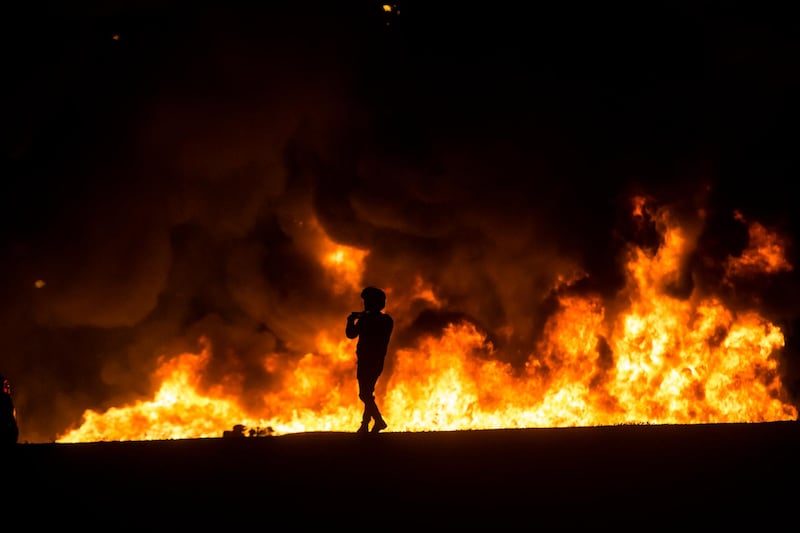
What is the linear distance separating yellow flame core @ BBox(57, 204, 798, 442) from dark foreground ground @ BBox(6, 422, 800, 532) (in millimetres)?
8508

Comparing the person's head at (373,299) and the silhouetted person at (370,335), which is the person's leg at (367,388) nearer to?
the silhouetted person at (370,335)

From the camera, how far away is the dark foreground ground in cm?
459

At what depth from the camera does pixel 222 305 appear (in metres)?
20.1

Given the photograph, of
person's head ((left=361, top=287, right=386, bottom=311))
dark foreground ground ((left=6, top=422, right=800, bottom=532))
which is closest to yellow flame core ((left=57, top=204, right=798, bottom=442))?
person's head ((left=361, top=287, right=386, bottom=311))

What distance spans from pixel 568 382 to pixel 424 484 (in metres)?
12.6

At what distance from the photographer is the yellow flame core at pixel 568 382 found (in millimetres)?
16984

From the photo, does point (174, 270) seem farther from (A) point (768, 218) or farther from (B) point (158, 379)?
(A) point (768, 218)

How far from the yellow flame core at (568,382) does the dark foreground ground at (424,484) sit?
27.9ft

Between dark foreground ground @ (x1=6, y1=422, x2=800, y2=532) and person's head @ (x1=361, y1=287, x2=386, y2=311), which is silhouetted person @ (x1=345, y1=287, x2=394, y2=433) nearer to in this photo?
person's head @ (x1=361, y1=287, x2=386, y2=311)

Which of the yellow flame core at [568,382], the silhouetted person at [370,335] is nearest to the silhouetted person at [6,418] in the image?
the silhouetted person at [370,335]

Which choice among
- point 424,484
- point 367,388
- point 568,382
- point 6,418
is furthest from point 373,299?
point 568,382

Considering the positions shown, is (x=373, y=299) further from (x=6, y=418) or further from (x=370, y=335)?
(x=6, y=418)

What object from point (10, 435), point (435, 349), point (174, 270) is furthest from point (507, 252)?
point (10, 435)

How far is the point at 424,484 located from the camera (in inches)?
222
